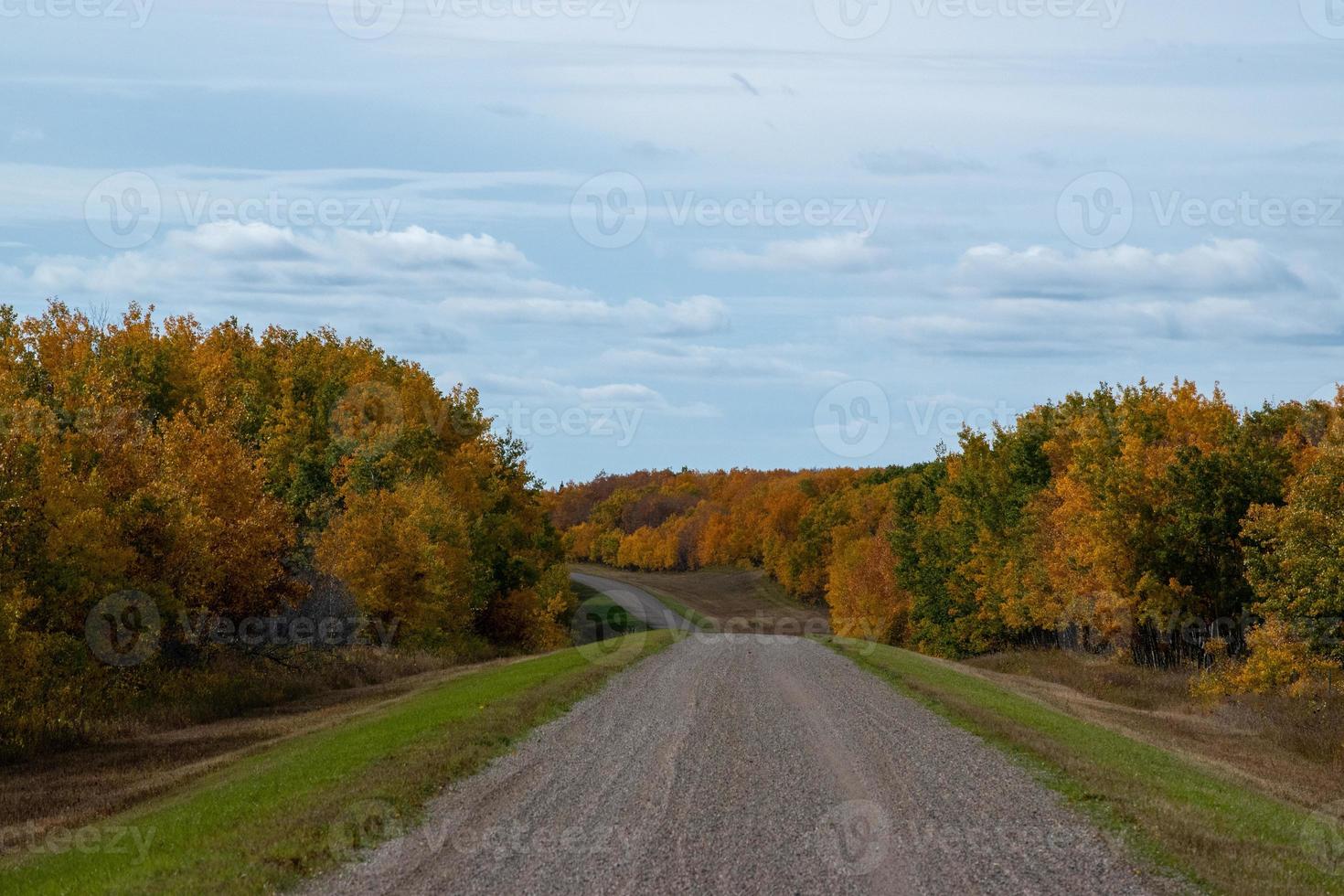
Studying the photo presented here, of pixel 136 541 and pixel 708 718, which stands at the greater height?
pixel 136 541

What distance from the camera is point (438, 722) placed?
71.5 feet

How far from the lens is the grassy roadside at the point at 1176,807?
12.0 meters

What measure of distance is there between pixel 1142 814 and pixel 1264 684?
1991cm

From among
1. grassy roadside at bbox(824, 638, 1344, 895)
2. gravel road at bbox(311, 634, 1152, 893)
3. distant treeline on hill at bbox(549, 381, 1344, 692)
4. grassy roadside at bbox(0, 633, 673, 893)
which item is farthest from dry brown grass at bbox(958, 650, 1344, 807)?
grassy roadside at bbox(0, 633, 673, 893)

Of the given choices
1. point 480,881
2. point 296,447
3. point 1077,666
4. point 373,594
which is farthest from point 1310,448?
point 296,447

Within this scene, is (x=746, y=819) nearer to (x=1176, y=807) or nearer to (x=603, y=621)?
(x=1176, y=807)

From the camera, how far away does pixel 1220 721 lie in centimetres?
3297

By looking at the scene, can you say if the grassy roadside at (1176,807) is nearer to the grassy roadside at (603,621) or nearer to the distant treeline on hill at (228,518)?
the distant treeline on hill at (228,518)

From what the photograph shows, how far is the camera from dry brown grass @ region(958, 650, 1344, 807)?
23828 mm

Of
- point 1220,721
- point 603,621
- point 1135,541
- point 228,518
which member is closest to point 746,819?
point 1220,721

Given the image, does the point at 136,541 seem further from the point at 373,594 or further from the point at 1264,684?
the point at 1264,684

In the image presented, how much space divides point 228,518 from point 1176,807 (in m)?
28.6

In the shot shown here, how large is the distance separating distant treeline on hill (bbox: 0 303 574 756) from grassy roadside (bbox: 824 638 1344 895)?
18.4m

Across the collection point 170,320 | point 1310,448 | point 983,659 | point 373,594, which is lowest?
point 983,659
